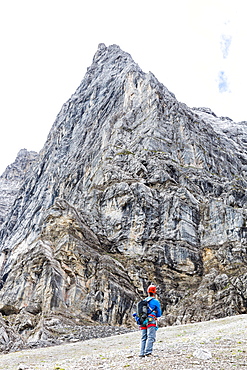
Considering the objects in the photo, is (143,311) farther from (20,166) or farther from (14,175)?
(20,166)

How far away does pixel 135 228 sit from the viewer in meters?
62.9

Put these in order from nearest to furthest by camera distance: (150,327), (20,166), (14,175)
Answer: (150,327), (14,175), (20,166)

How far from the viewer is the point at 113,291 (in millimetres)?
48844

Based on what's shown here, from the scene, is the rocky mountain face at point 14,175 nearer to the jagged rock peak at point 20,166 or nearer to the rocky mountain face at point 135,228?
the jagged rock peak at point 20,166

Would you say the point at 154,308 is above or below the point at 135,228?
below

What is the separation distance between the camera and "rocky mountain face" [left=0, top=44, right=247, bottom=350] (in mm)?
47688

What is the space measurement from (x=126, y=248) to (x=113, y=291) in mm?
12608

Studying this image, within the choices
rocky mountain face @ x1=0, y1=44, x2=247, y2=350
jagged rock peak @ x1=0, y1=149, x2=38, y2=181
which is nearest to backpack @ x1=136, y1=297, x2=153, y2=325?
rocky mountain face @ x1=0, y1=44, x2=247, y2=350

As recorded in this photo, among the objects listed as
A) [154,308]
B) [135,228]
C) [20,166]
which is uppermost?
[20,166]

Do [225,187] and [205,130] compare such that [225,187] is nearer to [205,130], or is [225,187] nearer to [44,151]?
[205,130]

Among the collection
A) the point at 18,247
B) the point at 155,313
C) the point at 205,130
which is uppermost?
the point at 205,130

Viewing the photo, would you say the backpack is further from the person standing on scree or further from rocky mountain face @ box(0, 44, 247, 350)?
rocky mountain face @ box(0, 44, 247, 350)

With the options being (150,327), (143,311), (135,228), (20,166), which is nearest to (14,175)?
(20,166)

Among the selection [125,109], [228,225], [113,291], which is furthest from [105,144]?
[113,291]
